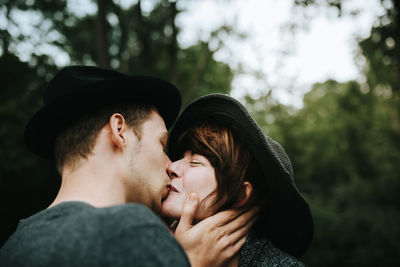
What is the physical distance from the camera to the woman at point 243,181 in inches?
92.0

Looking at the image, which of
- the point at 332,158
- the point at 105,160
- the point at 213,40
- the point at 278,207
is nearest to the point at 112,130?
the point at 105,160

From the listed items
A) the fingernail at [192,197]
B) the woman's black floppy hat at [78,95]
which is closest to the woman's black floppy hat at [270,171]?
the woman's black floppy hat at [78,95]

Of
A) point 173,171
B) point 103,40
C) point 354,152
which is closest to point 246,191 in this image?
point 173,171

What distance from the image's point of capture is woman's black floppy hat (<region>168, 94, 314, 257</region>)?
2279mm

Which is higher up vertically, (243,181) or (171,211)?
(243,181)

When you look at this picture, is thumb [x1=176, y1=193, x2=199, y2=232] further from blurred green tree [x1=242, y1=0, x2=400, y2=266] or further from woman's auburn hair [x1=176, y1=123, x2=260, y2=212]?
blurred green tree [x1=242, y1=0, x2=400, y2=266]

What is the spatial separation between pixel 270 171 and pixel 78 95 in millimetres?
1559

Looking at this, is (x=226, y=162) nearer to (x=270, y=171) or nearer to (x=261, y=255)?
(x=270, y=171)

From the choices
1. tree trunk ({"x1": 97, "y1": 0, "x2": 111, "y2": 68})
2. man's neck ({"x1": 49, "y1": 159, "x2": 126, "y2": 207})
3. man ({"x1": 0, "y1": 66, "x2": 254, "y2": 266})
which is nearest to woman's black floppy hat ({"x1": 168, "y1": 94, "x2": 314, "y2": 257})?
man ({"x1": 0, "y1": 66, "x2": 254, "y2": 266})

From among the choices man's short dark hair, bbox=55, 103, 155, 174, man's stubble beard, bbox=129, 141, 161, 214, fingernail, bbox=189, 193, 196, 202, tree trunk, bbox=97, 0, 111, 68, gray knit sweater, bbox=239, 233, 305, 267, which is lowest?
gray knit sweater, bbox=239, 233, 305, 267

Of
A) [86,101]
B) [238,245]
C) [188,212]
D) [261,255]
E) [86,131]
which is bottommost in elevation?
[261,255]

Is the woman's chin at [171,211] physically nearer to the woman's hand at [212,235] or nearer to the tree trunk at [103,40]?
the woman's hand at [212,235]

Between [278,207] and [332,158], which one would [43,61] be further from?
[332,158]

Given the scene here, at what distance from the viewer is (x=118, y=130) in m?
1.95
